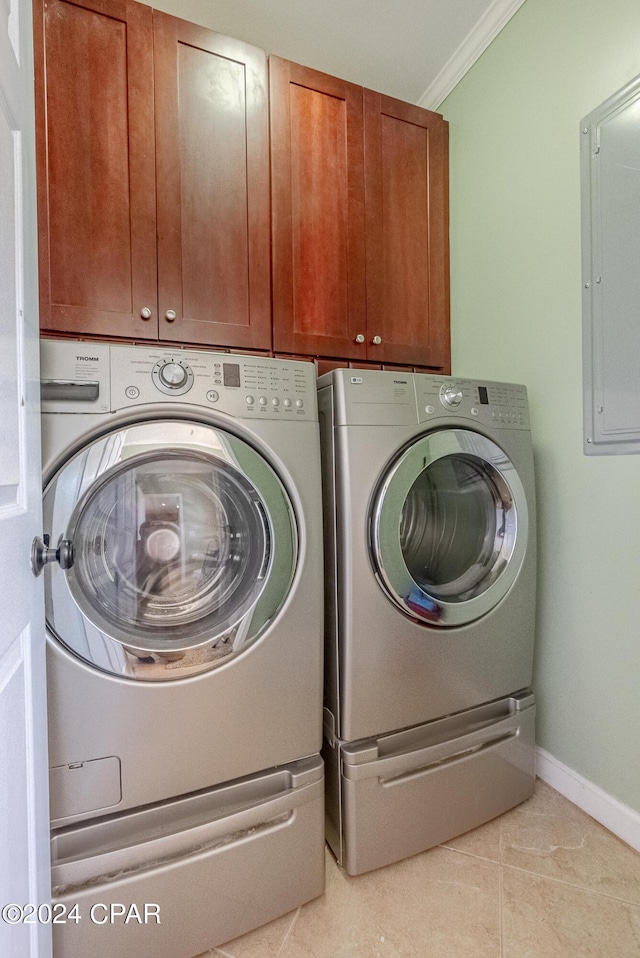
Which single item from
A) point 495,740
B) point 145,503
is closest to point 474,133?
point 145,503

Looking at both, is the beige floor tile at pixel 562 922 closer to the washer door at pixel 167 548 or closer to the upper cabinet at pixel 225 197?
the washer door at pixel 167 548

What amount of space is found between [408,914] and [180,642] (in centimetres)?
83

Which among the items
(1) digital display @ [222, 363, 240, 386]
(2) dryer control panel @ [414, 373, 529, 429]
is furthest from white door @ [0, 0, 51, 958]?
(2) dryer control panel @ [414, 373, 529, 429]

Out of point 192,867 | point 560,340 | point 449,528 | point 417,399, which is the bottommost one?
point 192,867

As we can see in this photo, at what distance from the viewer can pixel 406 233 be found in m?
1.77

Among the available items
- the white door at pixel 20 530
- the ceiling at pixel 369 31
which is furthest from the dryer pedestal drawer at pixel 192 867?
the ceiling at pixel 369 31

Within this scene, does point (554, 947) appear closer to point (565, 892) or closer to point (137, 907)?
point (565, 892)

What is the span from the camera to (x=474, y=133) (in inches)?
68.4

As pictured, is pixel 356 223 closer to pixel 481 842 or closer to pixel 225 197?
pixel 225 197

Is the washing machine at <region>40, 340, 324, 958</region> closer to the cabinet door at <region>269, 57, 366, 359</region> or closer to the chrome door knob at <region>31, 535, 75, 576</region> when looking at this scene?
the chrome door knob at <region>31, 535, 75, 576</region>

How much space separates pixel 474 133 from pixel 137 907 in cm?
246

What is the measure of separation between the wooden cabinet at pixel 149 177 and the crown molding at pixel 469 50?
2.44ft

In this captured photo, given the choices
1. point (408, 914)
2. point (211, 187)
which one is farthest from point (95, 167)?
point (408, 914)

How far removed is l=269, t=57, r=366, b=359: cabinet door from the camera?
5.14ft
